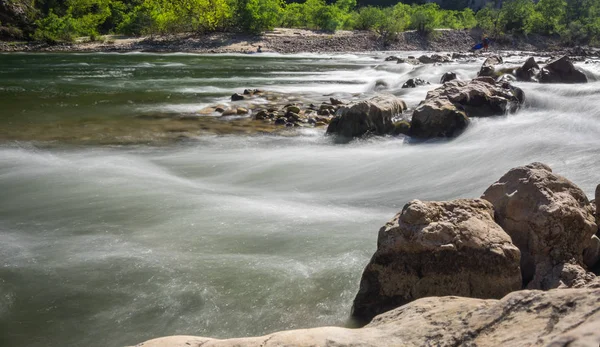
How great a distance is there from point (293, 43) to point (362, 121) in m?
34.8

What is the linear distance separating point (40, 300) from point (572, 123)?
9.52 m

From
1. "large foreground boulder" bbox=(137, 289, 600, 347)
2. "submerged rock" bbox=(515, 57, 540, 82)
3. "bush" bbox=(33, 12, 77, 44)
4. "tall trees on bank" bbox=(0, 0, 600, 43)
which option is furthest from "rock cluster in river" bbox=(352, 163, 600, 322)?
"bush" bbox=(33, 12, 77, 44)

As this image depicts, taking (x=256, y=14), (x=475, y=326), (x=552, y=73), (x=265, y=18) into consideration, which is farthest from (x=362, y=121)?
(x=265, y=18)

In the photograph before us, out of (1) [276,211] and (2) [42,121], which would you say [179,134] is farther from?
(1) [276,211]

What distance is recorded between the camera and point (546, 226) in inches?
134

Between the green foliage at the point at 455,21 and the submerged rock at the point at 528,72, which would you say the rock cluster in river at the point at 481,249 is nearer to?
the submerged rock at the point at 528,72

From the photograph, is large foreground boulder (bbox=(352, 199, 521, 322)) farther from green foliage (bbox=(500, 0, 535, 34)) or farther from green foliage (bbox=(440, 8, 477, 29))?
green foliage (bbox=(440, 8, 477, 29))

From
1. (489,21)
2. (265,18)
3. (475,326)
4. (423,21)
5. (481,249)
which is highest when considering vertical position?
(489,21)

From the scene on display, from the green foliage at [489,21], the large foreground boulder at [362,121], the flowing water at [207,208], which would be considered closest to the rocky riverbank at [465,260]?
the flowing water at [207,208]

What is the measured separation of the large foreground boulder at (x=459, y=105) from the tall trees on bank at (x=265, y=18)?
37.4 meters

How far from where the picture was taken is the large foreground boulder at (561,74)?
43.3ft

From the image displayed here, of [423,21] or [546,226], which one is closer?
[546,226]

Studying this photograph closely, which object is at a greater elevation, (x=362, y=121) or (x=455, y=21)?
(x=455, y=21)

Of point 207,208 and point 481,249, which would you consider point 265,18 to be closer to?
point 207,208
